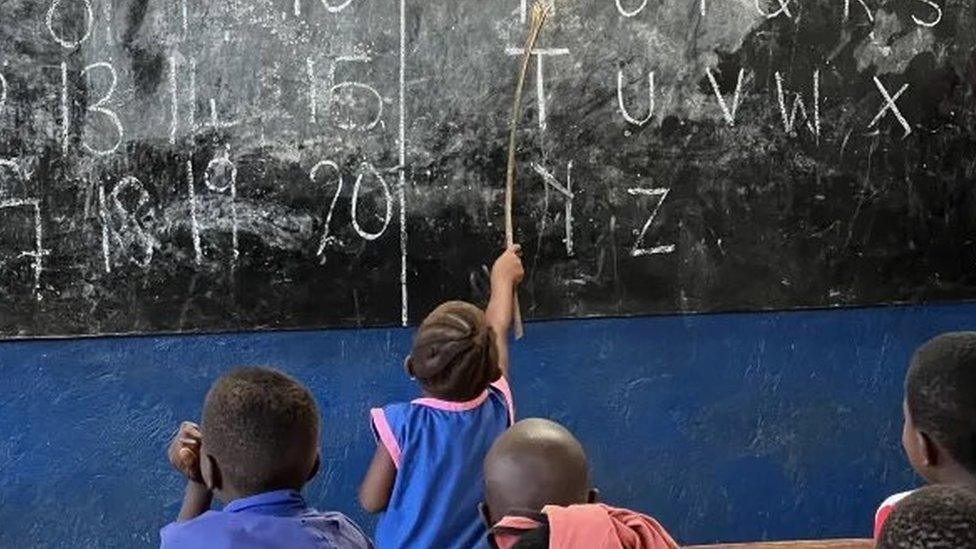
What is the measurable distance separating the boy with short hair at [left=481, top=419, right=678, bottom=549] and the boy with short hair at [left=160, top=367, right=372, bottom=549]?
0.22m

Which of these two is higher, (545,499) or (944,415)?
(944,415)

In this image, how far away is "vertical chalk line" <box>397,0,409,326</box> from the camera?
3617 millimetres

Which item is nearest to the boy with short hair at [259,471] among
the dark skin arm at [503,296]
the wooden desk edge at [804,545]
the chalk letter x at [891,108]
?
the dark skin arm at [503,296]

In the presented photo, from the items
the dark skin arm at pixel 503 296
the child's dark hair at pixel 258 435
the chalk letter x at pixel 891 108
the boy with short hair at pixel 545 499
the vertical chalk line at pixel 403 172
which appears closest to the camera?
the boy with short hair at pixel 545 499

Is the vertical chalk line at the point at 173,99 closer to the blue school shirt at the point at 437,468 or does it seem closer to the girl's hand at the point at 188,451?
the blue school shirt at the point at 437,468

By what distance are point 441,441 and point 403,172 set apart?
3.94 feet

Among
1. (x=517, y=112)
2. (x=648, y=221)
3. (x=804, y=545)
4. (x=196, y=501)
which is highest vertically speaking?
(x=517, y=112)

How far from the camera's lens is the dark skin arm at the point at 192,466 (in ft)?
6.82

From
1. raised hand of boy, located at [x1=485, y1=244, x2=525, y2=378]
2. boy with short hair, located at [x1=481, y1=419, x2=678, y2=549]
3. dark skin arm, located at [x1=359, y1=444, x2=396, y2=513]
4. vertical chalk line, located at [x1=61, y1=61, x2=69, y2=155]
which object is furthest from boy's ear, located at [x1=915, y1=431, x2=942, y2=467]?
vertical chalk line, located at [x1=61, y1=61, x2=69, y2=155]

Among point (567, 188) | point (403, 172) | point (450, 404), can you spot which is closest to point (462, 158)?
point (403, 172)

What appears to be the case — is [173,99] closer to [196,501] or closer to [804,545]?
[196,501]

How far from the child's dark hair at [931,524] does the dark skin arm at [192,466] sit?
1093mm

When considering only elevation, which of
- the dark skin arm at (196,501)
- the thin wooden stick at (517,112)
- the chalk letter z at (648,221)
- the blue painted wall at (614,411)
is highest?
the thin wooden stick at (517,112)

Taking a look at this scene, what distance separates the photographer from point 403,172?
3.64 metres
